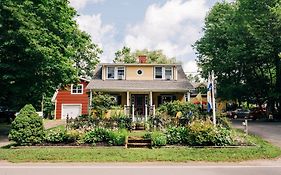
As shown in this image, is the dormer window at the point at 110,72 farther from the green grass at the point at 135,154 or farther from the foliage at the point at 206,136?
the green grass at the point at 135,154

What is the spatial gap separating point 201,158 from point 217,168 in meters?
1.56

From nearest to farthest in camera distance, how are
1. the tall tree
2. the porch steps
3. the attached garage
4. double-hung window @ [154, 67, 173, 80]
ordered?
the porch steps
the tall tree
double-hung window @ [154, 67, 173, 80]
the attached garage

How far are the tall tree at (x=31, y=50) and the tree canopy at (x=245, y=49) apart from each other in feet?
63.5

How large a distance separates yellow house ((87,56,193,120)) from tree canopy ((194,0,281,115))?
7.51 metres

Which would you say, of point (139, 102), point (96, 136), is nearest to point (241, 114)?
point (139, 102)

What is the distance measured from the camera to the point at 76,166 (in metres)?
10.7

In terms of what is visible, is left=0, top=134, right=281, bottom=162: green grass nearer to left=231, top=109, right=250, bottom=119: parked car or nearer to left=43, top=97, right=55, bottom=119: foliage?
left=231, top=109, right=250, bottom=119: parked car

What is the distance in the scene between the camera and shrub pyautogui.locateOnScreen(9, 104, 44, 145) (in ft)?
46.3

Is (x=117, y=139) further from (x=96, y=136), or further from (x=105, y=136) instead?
(x=96, y=136)

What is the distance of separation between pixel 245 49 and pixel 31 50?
74.2ft

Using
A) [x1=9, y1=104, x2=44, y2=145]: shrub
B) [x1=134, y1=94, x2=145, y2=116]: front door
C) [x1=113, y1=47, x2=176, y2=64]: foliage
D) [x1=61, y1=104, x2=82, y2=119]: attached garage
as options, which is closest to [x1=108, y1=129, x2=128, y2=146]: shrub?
[x1=9, y1=104, x2=44, y2=145]: shrub

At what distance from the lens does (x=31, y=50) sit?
18.7 metres

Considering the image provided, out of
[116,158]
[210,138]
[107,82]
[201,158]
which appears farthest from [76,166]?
[107,82]

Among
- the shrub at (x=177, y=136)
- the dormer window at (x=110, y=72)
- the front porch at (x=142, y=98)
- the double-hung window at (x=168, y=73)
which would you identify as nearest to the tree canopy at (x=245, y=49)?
the double-hung window at (x=168, y=73)
